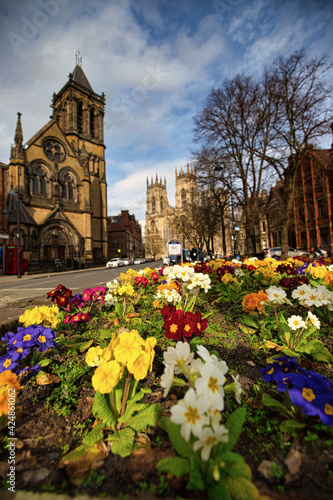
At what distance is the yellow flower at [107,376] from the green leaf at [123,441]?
11.5 inches

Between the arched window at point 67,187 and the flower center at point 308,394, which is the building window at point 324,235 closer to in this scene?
the flower center at point 308,394

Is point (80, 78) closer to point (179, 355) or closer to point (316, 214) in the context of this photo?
point (316, 214)

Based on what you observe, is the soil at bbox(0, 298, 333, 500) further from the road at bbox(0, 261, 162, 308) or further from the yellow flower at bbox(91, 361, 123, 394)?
the road at bbox(0, 261, 162, 308)

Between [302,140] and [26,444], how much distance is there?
19.3 meters

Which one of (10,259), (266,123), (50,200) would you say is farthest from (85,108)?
(266,123)

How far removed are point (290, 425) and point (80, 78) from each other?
54.0 metres

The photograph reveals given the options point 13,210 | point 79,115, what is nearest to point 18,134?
point 13,210

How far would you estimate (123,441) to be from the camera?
1204mm

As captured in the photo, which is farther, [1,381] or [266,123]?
[266,123]

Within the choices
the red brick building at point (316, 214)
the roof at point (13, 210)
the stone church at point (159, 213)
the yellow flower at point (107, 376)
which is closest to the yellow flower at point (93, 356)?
the yellow flower at point (107, 376)

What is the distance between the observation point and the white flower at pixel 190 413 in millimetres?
917

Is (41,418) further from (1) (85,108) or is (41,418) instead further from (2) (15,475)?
(1) (85,108)

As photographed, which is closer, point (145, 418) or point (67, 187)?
point (145, 418)

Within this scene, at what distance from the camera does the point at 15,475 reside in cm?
105
